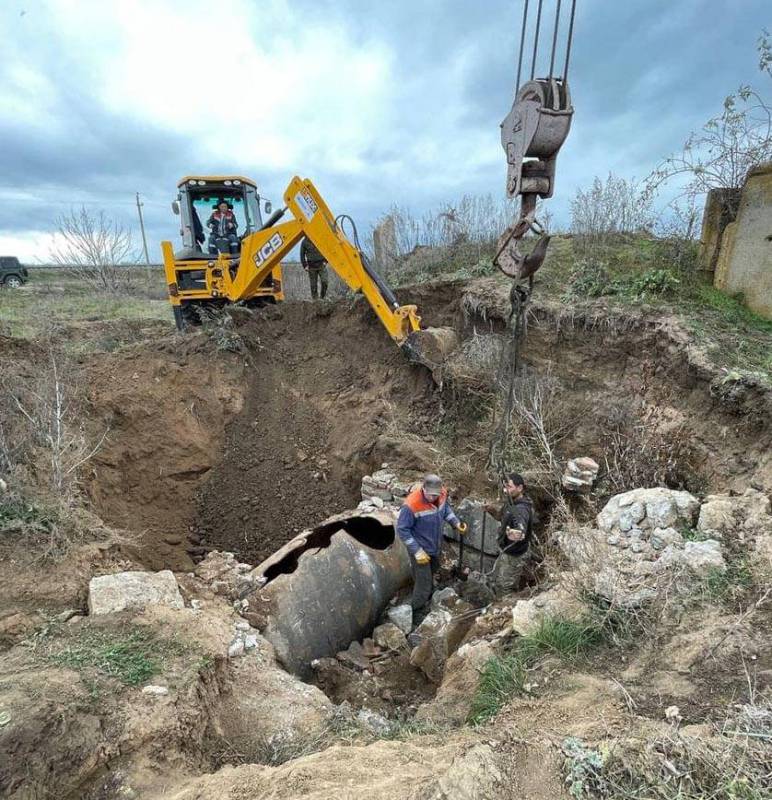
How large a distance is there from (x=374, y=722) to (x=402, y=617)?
58.1 inches

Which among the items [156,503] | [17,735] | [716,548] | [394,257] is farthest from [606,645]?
[394,257]

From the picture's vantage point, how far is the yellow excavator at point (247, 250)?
636cm

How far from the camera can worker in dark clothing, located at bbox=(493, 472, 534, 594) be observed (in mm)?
4535

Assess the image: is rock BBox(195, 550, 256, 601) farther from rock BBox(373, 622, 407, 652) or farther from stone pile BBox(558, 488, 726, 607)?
stone pile BBox(558, 488, 726, 607)

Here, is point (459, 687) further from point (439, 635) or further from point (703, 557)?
point (703, 557)

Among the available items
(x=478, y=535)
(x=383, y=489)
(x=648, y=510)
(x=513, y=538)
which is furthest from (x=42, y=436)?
(x=648, y=510)

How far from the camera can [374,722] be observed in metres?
3.11

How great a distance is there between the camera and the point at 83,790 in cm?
231

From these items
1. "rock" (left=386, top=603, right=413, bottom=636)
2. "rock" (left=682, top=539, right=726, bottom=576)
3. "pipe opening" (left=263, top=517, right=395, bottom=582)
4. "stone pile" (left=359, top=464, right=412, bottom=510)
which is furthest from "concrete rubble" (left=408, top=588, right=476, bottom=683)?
"rock" (left=682, top=539, right=726, bottom=576)

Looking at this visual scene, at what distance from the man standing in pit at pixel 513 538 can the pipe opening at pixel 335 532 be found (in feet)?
3.52

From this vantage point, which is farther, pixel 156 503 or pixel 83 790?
pixel 156 503

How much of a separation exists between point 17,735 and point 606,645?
305cm

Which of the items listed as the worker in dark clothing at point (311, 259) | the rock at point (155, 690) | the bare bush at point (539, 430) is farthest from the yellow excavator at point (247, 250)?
the rock at point (155, 690)

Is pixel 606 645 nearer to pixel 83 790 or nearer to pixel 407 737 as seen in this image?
pixel 407 737
